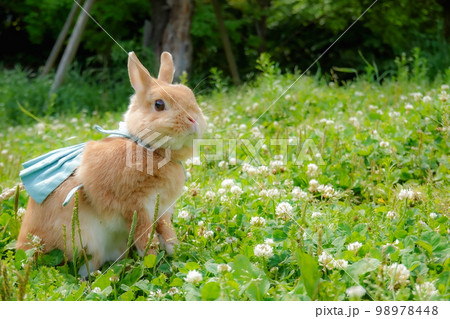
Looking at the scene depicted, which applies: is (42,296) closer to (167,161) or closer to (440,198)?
(167,161)

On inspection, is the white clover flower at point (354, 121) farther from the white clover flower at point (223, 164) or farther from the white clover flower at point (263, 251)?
the white clover flower at point (263, 251)

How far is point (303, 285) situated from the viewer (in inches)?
77.3

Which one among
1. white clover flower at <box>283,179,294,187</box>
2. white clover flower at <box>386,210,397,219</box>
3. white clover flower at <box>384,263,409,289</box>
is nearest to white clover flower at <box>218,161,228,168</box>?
white clover flower at <box>283,179,294,187</box>

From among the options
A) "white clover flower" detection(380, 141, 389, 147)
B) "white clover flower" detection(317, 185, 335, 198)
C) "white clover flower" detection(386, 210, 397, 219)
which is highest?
"white clover flower" detection(317, 185, 335, 198)

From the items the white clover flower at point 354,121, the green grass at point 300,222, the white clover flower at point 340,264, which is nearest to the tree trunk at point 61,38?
the green grass at point 300,222

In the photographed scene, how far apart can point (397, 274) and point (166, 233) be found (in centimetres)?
119

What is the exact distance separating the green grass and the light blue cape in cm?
32

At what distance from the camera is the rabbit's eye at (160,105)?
95.5 inches

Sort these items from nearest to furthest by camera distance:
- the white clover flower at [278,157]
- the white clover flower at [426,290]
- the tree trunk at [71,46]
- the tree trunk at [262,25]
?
the white clover flower at [426,290] → the white clover flower at [278,157] → the tree trunk at [71,46] → the tree trunk at [262,25]

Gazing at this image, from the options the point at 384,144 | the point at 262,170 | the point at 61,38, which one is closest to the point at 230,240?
the point at 262,170

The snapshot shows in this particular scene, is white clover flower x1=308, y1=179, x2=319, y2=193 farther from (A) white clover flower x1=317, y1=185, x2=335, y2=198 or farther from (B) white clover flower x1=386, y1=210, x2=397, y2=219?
(B) white clover flower x1=386, y1=210, x2=397, y2=219

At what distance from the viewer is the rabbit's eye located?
7.96 ft

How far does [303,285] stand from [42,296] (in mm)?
1116

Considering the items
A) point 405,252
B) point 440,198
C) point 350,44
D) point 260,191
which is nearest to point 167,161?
point 260,191
